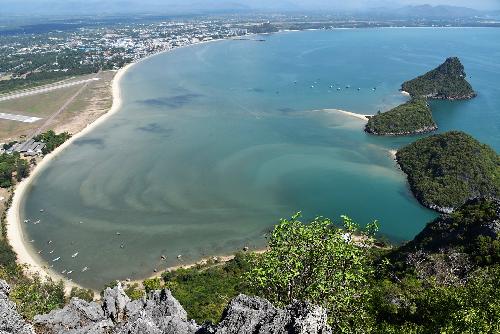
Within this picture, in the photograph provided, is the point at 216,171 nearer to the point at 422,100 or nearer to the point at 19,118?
the point at 19,118

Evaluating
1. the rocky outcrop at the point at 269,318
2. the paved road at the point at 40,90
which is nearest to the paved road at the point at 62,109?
the paved road at the point at 40,90

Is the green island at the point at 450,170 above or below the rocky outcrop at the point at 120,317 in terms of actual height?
below

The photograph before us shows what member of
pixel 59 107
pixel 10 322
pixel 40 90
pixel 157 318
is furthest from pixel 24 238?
pixel 40 90

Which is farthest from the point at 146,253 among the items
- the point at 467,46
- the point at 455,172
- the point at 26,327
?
the point at 467,46

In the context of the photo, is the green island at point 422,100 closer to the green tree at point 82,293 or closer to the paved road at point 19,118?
the green tree at point 82,293

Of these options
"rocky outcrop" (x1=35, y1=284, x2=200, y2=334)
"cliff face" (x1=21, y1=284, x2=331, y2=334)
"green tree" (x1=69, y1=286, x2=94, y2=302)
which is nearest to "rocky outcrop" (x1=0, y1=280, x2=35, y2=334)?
"cliff face" (x1=21, y1=284, x2=331, y2=334)

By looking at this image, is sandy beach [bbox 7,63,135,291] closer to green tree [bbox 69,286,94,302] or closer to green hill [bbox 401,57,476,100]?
green tree [bbox 69,286,94,302]
